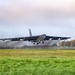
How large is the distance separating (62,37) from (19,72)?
120 meters

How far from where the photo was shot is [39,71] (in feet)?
66.3

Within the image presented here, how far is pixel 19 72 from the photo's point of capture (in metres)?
20.1

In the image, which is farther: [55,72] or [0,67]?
[0,67]

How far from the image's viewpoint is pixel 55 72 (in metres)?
20.0

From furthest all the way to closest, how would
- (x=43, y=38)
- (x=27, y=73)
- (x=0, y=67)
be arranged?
(x=43, y=38)
(x=0, y=67)
(x=27, y=73)

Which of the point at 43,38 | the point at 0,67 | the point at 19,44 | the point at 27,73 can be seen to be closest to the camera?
the point at 27,73

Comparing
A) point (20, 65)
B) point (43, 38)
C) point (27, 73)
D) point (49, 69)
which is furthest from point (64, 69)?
point (43, 38)

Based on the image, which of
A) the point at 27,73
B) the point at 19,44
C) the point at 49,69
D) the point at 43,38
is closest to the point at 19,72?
the point at 27,73

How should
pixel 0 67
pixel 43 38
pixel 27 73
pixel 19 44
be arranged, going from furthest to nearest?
pixel 19 44
pixel 43 38
pixel 0 67
pixel 27 73

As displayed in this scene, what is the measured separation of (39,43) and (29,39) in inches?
207

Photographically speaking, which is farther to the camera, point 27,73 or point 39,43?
point 39,43

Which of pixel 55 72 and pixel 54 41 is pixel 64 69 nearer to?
pixel 55 72

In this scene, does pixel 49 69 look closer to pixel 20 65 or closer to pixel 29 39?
pixel 20 65

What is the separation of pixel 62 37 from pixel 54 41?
553 cm
